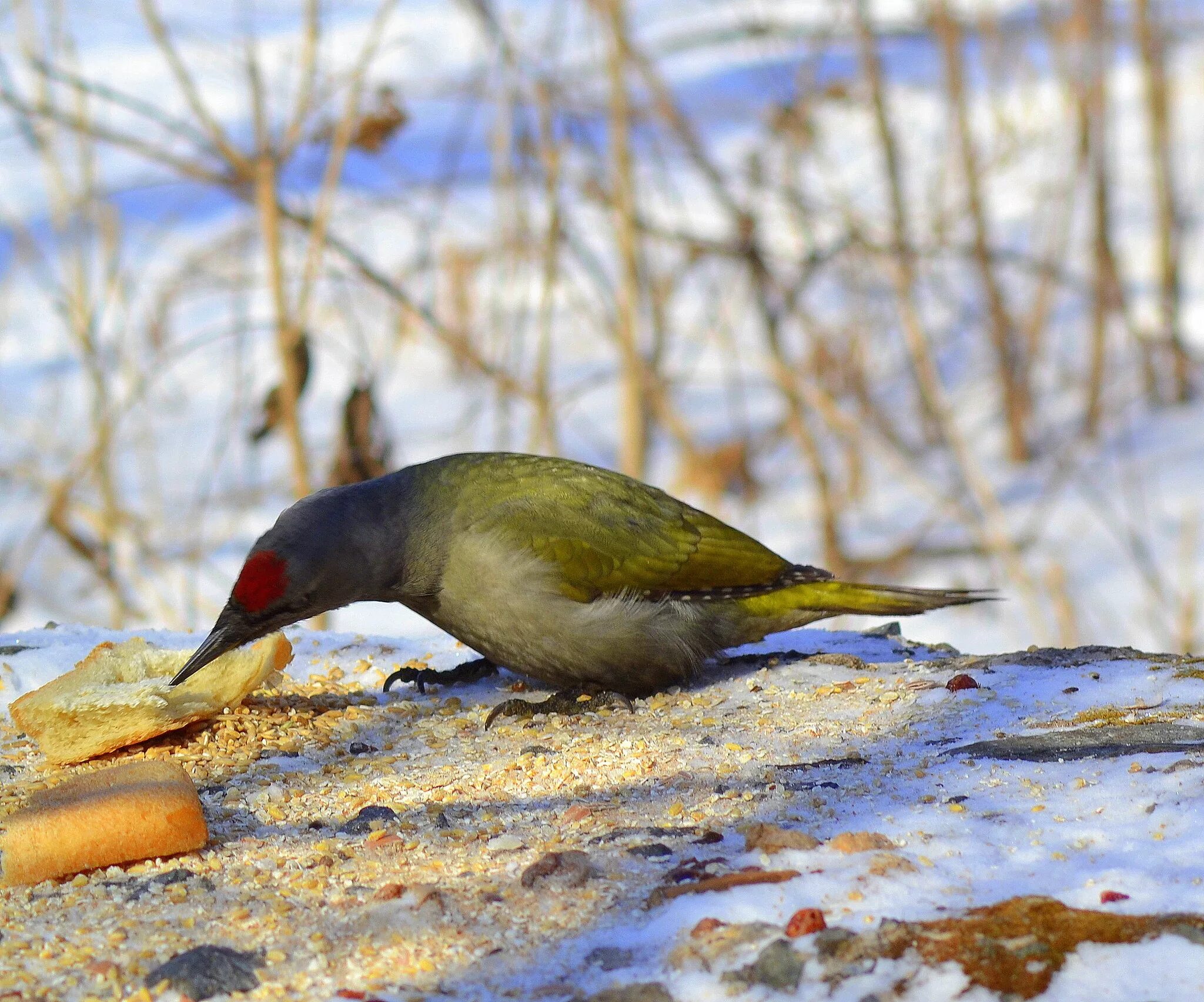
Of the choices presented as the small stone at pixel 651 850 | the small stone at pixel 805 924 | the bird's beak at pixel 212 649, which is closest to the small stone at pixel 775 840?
the small stone at pixel 651 850

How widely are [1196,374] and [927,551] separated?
319cm

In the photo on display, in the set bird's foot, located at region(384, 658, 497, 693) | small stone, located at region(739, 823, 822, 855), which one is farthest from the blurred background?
small stone, located at region(739, 823, 822, 855)

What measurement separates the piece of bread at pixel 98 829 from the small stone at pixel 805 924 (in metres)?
1.08

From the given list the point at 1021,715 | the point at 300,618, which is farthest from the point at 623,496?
the point at 1021,715

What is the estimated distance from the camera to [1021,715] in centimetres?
312

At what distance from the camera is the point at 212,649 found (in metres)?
3.28

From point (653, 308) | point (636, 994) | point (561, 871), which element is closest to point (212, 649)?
point (561, 871)

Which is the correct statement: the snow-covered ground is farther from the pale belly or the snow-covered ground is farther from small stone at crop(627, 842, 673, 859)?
the pale belly

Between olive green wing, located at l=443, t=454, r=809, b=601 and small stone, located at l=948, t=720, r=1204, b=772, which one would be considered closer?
small stone, located at l=948, t=720, r=1204, b=772

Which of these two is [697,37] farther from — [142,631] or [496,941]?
[496,941]

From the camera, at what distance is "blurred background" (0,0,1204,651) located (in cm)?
591

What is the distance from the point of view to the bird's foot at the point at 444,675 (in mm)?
3770

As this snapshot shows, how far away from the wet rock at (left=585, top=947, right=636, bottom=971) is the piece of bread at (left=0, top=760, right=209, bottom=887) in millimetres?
836

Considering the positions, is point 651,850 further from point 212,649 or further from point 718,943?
point 212,649
